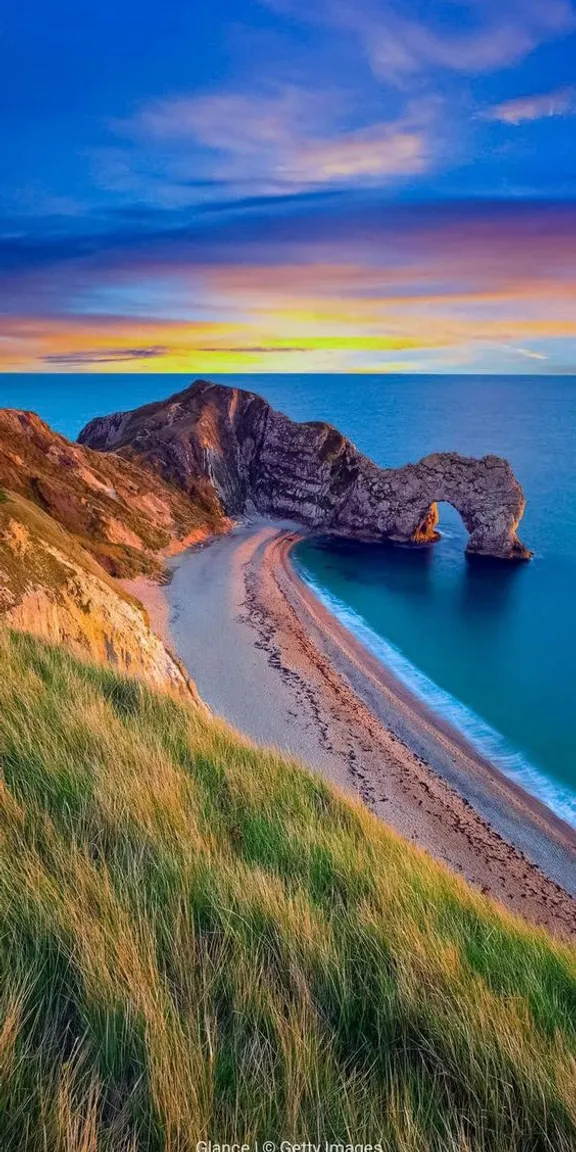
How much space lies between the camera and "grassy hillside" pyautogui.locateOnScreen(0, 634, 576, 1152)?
2.21 metres

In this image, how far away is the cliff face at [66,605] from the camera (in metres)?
17.5

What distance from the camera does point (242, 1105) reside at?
2.27 m

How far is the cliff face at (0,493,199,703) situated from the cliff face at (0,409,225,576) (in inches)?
688

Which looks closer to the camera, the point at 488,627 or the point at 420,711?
the point at 420,711

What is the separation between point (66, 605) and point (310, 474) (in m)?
44.8

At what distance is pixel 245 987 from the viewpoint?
2.80m

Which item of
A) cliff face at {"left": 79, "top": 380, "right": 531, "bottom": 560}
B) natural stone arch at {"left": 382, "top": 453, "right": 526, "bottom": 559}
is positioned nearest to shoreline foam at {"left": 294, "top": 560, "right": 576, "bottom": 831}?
natural stone arch at {"left": 382, "top": 453, "right": 526, "bottom": 559}

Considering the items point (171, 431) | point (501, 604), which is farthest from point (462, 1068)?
point (171, 431)

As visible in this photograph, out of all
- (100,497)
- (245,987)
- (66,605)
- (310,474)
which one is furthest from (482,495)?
(245,987)

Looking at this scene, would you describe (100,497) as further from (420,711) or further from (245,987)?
(245,987)

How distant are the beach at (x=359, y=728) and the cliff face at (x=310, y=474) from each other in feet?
59.7

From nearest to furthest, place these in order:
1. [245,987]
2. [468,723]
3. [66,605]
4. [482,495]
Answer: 1. [245,987]
2. [66,605]
3. [468,723]
4. [482,495]

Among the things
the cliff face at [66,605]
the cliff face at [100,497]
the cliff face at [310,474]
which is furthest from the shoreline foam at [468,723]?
the cliff face at [310,474]

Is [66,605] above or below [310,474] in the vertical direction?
below
